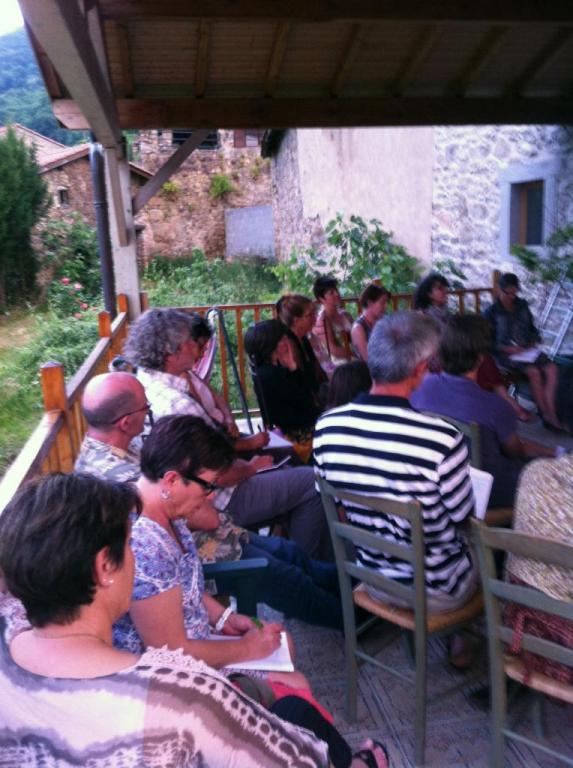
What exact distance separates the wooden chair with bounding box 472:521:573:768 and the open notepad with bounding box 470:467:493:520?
41 centimetres

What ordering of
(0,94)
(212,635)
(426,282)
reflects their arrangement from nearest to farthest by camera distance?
1. (212,635)
2. (426,282)
3. (0,94)

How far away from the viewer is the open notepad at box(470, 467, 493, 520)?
225 cm

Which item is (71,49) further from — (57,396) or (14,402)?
(14,402)

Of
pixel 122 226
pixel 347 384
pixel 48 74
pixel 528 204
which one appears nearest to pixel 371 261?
pixel 528 204

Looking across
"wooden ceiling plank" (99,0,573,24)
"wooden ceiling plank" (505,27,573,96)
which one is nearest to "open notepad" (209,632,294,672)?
"wooden ceiling plank" (99,0,573,24)

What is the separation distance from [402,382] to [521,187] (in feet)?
16.4

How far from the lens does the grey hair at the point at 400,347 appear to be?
2.20 metres

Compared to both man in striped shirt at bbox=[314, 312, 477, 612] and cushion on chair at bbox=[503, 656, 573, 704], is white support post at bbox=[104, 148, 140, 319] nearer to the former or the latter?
man in striped shirt at bbox=[314, 312, 477, 612]

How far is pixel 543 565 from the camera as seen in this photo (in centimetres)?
171

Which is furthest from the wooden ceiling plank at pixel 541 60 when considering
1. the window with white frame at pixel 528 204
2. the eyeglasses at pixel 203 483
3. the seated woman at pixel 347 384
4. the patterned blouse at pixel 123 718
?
the patterned blouse at pixel 123 718

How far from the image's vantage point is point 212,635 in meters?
1.95

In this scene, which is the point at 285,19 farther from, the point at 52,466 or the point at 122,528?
the point at 122,528

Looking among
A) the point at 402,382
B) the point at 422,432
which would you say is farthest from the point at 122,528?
the point at 402,382

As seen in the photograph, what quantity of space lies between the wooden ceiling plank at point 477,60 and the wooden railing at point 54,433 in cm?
336
